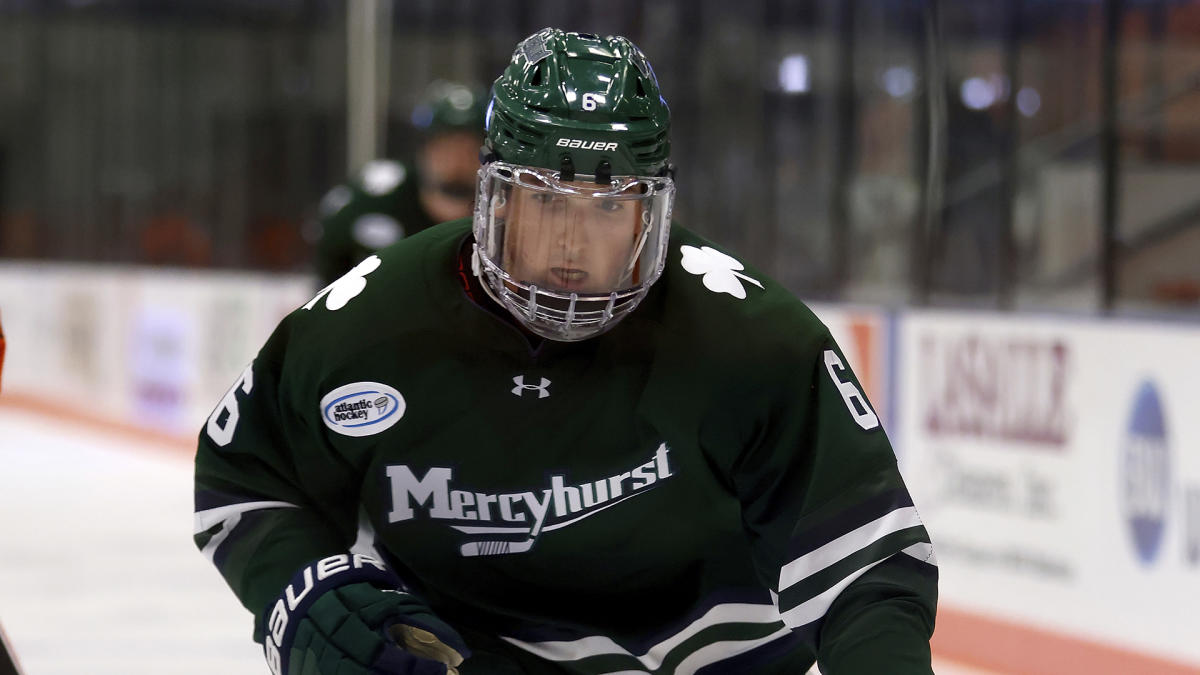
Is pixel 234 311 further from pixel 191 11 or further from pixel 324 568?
pixel 324 568

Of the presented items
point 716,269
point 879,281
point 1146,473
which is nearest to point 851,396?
point 716,269

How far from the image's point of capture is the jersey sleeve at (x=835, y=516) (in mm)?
1683

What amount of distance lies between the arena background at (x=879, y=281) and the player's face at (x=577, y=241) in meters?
Answer: 2.28

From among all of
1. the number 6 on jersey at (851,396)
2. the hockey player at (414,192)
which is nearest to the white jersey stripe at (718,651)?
the number 6 on jersey at (851,396)

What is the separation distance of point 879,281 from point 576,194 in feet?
13.7

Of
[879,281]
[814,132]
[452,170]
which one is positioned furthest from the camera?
[814,132]

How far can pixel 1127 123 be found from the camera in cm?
462

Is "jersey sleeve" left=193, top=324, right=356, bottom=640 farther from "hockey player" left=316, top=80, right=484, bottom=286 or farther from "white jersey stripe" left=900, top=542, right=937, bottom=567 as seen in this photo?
"hockey player" left=316, top=80, right=484, bottom=286

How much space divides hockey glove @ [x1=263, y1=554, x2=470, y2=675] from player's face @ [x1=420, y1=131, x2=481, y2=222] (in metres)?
2.25

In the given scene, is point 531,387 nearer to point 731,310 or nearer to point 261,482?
point 731,310

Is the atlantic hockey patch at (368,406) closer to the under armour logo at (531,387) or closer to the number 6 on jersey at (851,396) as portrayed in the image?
the under armour logo at (531,387)

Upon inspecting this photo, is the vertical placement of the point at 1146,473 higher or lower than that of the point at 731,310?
lower

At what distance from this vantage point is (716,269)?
191 centimetres

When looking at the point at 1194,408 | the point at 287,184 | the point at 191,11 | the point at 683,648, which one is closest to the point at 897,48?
the point at 1194,408
